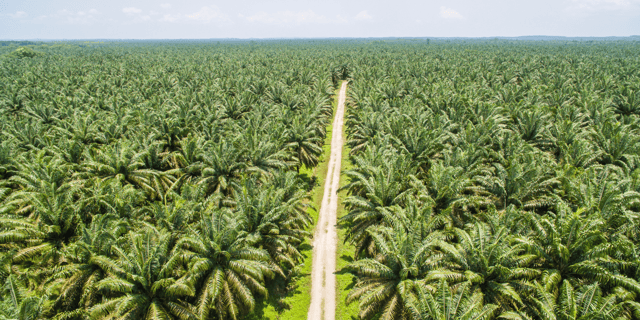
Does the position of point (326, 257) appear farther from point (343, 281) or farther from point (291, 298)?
point (291, 298)

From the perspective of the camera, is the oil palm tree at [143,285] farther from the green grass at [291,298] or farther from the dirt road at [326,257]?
the dirt road at [326,257]

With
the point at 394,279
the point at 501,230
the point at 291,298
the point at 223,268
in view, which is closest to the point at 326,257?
the point at 291,298

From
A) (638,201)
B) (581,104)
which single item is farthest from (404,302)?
(581,104)

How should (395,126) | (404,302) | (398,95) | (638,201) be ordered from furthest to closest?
(398,95)
(395,126)
(638,201)
(404,302)

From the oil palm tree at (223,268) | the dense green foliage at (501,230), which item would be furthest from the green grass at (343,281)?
the oil palm tree at (223,268)

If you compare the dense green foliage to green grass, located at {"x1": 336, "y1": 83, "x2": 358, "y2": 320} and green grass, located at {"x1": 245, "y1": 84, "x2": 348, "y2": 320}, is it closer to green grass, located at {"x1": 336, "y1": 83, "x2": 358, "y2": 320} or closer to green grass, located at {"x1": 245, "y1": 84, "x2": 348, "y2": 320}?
green grass, located at {"x1": 336, "y1": 83, "x2": 358, "y2": 320}

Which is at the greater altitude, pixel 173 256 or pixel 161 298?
pixel 173 256

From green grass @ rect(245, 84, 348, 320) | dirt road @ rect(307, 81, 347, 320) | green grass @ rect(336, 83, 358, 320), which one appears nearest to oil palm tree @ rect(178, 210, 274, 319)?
green grass @ rect(245, 84, 348, 320)

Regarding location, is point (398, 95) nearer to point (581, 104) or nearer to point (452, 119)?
point (452, 119)
